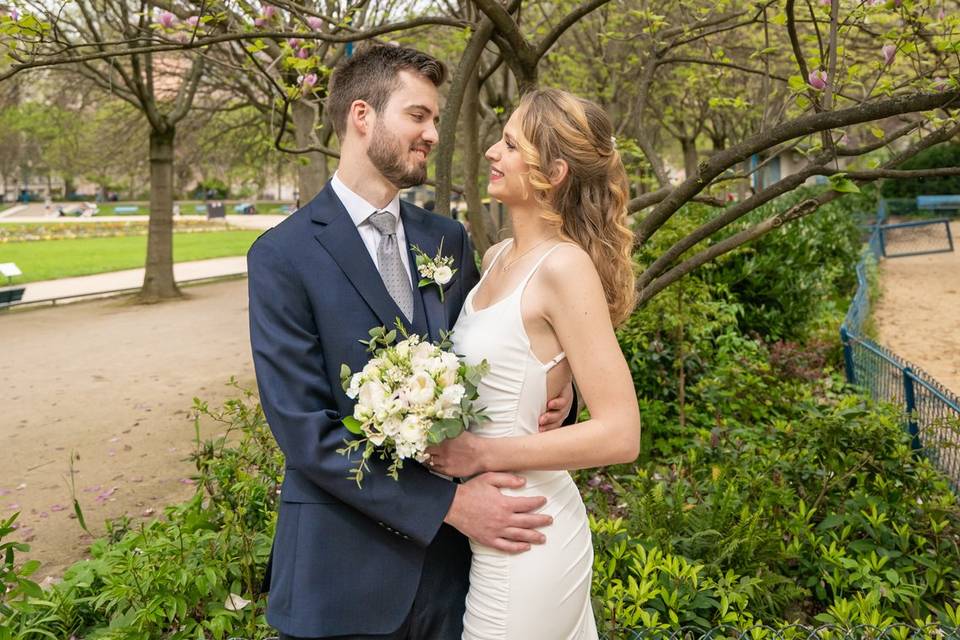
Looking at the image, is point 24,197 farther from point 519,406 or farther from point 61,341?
point 519,406

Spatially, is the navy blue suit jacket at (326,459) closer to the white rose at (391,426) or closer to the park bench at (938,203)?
the white rose at (391,426)

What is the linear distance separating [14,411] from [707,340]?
22.9 ft

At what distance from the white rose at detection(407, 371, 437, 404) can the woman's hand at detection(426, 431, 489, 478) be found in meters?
0.23

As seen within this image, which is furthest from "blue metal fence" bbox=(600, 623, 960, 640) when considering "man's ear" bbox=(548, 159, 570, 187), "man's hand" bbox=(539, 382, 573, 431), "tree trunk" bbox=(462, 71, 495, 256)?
"tree trunk" bbox=(462, 71, 495, 256)

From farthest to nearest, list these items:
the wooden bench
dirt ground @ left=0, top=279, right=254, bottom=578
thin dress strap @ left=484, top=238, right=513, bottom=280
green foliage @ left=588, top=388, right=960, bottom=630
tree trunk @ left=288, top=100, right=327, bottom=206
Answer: the wooden bench, tree trunk @ left=288, top=100, right=327, bottom=206, dirt ground @ left=0, top=279, right=254, bottom=578, green foliage @ left=588, top=388, right=960, bottom=630, thin dress strap @ left=484, top=238, right=513, bottom=280

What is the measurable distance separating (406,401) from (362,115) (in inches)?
32.9

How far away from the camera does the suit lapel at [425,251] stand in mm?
2191

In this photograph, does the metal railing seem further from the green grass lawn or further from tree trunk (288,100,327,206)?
the green grass lawn

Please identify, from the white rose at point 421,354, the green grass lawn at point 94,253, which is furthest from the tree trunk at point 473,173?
the green grass lawn at point 94,253

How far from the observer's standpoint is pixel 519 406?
2.05 m

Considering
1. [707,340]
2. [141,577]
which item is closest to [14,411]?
[141,577]

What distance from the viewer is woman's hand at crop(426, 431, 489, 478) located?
1948 mm

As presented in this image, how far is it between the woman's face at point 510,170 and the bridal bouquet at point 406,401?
55 cm

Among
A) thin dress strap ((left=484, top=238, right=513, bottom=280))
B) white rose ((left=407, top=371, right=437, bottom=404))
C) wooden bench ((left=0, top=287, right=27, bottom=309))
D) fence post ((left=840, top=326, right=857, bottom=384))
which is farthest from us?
wooden bench ((left=0, top=287, right=27, bottom=309))
